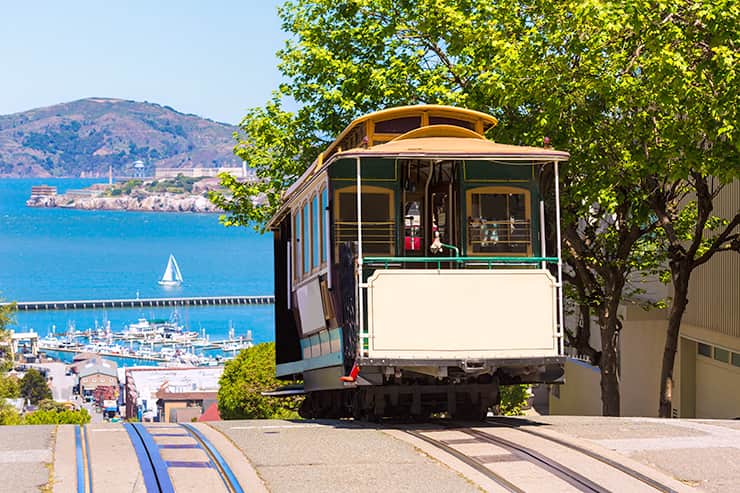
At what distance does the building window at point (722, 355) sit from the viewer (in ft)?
87.7

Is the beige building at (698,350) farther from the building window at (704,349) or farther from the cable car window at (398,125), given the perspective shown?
the cable car window at (398,125)

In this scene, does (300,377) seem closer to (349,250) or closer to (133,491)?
(349,250)

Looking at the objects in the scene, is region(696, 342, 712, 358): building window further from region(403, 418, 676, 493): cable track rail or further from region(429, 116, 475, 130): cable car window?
region(403, 418, 676, 493): cable track rail

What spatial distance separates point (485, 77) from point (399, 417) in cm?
813

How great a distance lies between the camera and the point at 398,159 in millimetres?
15648

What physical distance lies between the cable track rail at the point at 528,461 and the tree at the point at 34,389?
107 metres

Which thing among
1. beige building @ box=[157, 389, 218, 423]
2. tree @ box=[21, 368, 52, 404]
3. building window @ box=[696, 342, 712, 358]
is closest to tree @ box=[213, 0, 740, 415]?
building window @ box=[696, 342, 712, 358]

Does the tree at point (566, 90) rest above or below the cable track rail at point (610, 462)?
above

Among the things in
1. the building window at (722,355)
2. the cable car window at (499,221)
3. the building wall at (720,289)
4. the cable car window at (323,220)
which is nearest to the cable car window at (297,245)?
the cable car window at (323,220)

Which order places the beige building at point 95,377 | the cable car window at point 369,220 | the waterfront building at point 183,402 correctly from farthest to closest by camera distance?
the beige building at point 95,377 < the waterfront building at point 183,402 < the cable car window at point 369,220

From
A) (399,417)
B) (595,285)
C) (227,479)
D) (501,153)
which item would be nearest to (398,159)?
(501,153)

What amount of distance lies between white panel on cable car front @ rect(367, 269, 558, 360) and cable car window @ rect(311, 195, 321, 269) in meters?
2.30

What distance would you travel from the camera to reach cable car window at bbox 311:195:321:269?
16.5 m

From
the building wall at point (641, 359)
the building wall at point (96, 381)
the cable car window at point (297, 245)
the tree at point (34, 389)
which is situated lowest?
the building wall at point (96, 381)
